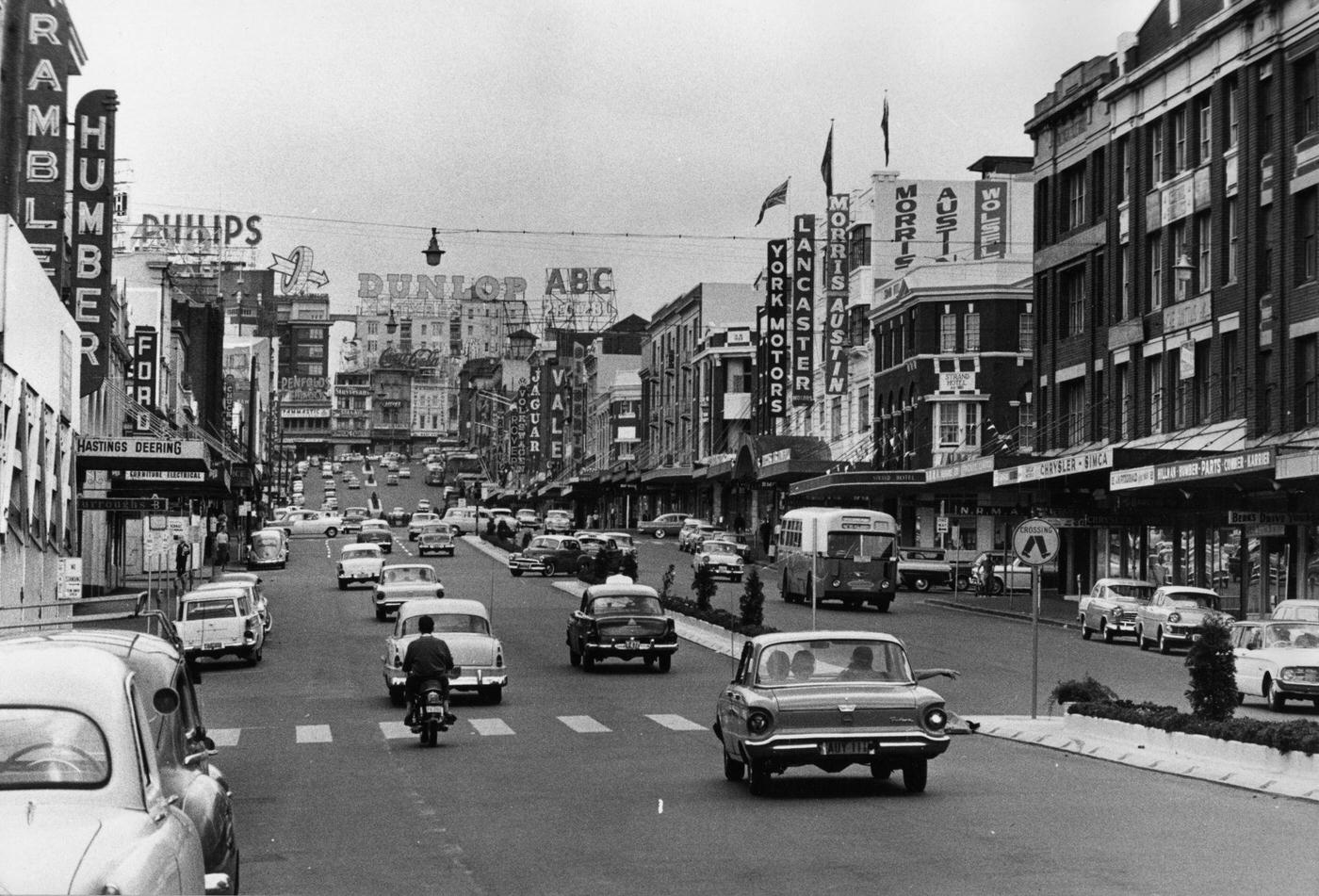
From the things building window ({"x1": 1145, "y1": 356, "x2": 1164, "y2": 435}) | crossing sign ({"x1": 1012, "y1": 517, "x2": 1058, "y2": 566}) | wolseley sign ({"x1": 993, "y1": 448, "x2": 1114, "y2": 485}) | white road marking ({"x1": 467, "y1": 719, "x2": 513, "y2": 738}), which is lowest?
white road marking ({"x1": 467, "y1": 719, "x2": 513, "y2": 738})

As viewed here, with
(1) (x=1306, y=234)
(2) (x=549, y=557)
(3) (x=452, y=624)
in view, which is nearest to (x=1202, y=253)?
(1) (x=1306, y=234)

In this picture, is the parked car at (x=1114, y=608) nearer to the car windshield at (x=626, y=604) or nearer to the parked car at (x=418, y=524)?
the car windshield at (x=626, y=604)

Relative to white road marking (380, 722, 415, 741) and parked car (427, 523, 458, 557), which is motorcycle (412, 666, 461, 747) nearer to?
white road marking (380, 722, 415, 741)

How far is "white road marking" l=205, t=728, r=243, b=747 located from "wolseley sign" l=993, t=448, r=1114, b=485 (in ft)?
103

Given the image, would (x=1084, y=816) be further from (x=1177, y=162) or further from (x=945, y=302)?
(x=945, y=302)

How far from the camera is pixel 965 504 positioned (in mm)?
79250

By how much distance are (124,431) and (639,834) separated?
2357 inches

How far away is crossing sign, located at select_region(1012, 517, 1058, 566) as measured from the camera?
25531 mm

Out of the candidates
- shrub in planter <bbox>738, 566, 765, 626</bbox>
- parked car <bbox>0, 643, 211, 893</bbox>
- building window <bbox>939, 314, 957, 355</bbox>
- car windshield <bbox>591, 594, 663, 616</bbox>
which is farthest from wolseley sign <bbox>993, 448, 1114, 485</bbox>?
parked car <bbox>0, 643, 211, 893</bbox>

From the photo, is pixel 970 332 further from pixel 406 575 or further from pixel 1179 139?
pixel 406 575

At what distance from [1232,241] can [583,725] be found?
1264 inches

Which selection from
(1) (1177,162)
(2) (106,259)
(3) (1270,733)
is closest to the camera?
(3) (1270,733)

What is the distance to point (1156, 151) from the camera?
58.1 meters

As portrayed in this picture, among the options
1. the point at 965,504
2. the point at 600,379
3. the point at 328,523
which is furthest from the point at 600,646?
the point at 600,379
